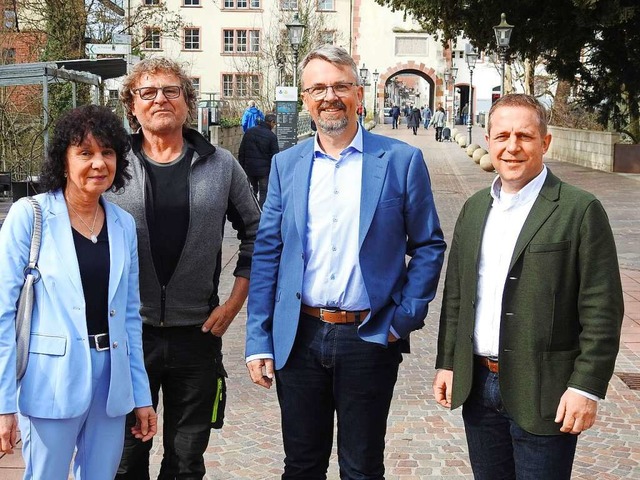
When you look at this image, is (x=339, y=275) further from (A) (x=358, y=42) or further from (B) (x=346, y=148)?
(A) (x=358, y=42)

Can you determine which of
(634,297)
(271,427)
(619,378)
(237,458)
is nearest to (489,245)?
(237,458)

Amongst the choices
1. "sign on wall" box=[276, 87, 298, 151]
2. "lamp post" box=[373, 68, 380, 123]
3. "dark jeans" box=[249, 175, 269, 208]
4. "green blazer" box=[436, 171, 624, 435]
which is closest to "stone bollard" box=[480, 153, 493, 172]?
"sign on wall" box=[276, 87, 298, 151]

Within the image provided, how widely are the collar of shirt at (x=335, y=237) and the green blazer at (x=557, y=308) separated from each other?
1.93 feet

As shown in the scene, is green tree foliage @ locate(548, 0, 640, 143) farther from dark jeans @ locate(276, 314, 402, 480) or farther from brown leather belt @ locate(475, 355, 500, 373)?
brown leather belt @ locate(475, 355, 500, 373)

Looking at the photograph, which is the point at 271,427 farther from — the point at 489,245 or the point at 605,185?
the point at 605,185

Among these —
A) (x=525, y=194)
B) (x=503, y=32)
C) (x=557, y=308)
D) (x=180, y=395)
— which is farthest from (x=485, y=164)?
(x=557, y=308)

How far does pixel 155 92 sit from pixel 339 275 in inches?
38.8

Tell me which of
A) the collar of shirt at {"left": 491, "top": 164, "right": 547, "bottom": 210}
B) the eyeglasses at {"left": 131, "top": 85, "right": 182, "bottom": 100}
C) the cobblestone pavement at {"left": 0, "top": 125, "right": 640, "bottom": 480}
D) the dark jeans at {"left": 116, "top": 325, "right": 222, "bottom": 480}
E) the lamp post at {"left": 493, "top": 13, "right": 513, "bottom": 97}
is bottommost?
the cobblestone pavement at {"left": 0, "top": 125, "right": 640, "bottom": 480}

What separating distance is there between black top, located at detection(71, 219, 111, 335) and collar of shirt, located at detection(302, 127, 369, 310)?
0.70 meters

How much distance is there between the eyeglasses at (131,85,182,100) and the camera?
135 inches

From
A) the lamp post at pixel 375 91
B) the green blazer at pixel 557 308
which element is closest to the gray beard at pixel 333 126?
the green blazer at pixel 557 308

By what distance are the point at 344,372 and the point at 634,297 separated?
712 centimetres

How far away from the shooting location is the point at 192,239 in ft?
11.5

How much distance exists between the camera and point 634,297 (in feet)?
31.6
